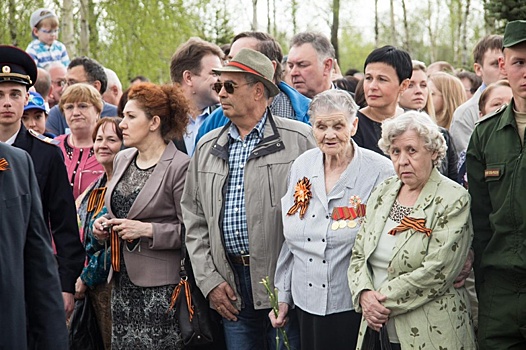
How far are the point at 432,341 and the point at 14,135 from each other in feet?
10.1

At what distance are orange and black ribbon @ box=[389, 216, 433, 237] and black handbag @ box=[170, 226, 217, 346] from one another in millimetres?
1515

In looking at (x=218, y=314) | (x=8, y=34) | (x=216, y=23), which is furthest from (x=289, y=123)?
(x=216, y=23)

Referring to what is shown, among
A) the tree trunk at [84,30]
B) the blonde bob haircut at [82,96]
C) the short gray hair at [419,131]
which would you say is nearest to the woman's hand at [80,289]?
the blonde bob haircut at [82,96]

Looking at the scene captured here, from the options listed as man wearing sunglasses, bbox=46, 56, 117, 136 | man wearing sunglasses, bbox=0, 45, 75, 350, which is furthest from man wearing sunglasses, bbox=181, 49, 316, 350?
man wearing sunglasses, bbox=46, 56, 117, 136

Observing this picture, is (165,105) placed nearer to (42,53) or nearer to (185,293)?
(185,293)

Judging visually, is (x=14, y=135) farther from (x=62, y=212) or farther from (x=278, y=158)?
(x=278, y=158)

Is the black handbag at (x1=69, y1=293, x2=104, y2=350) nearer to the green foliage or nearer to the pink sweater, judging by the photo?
the pink sweater

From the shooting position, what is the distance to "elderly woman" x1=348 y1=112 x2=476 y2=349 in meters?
4.64

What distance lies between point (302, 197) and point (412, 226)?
81 centimetres

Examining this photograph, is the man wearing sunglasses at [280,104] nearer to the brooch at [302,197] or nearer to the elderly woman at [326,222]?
the elderly woman at [326,222]

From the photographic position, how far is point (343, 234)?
5.09 metres

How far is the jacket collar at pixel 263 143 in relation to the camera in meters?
5.57

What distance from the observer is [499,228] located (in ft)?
15.2

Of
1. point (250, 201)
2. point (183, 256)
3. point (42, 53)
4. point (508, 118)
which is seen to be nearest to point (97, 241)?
point (183, 256)
